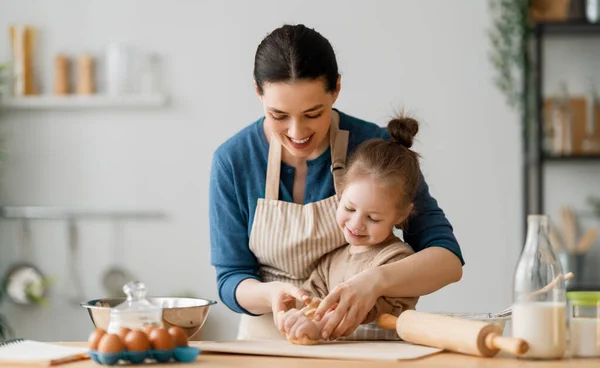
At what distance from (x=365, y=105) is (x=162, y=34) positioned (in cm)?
104

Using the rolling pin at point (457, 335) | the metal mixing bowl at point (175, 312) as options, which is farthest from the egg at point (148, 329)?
the rolling pin at point (457, 335)

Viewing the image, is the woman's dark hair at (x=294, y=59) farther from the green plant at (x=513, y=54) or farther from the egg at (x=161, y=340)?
the green plant at (x=513, y=54)

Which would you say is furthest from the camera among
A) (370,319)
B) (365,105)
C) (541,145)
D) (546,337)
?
(365,105)

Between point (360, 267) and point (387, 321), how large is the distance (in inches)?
9.3

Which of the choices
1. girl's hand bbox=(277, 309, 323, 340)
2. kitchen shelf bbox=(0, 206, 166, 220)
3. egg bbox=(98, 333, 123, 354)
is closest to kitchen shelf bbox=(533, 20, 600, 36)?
kitchen shelf bbox=(0, 206, 166, 220)

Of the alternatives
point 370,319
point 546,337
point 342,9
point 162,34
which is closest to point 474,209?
point 342,9

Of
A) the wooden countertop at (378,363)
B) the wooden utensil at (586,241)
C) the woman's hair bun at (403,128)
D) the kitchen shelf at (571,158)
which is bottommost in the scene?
the wooden utensil at (586,241)

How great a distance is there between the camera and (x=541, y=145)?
3.94 m

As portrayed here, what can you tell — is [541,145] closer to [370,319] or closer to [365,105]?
[365,105]

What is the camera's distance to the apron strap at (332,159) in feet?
6.66

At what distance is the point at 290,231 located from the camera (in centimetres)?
202

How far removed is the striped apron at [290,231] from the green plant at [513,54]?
2.25 meters

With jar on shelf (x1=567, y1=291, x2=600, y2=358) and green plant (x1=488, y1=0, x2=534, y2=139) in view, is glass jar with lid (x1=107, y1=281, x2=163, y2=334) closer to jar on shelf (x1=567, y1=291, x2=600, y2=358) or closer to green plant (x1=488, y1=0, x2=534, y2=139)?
jar on shelf (x1=567, y1=291, x2=600, y2=358)

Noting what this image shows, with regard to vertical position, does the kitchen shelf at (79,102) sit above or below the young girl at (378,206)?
above
